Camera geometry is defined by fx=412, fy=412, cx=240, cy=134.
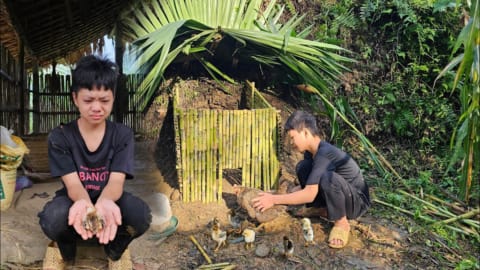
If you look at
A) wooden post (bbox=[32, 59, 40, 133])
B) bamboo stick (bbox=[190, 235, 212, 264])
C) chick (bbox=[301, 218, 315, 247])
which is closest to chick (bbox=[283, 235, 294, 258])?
chick (bbox=[301, 218, 315, 247])

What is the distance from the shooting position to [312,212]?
2.96m

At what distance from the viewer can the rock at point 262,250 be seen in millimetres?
2426

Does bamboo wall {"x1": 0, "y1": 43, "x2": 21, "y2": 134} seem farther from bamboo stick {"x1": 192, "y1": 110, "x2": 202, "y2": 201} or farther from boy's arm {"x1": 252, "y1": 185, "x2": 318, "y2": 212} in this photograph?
boy's arm {"x1": 252, "y1": 185, "x2": 318, "y2": 212}

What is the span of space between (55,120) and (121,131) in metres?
5.63

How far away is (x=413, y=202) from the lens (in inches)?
141

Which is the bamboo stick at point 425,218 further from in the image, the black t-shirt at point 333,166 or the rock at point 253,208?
the rock at point 253,208

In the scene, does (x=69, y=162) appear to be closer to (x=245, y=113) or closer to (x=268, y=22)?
(x=245, y=113)

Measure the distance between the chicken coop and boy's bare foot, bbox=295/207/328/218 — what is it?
537 millimetres

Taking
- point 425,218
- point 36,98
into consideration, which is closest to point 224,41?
point 425,218

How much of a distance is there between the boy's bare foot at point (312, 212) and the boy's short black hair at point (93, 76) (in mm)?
1742

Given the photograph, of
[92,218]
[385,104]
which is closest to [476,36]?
[92,218]

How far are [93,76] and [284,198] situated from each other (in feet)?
4.39

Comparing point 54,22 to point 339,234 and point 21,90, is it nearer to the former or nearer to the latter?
point 21,90

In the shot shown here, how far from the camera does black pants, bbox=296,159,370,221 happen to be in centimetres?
264
